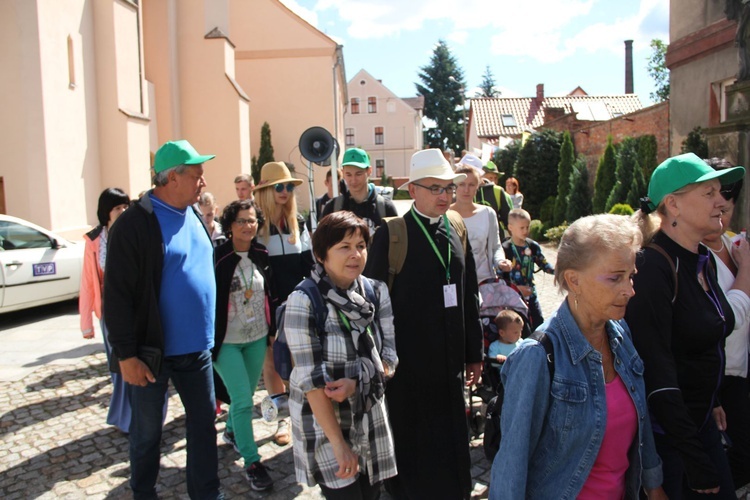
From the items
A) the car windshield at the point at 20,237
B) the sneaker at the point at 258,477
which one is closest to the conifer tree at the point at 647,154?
the car windshield at the point at 20,237

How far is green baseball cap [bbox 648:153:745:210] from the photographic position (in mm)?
2544

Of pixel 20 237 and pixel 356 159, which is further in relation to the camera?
pixel 20 237

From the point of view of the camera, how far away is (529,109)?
47.7 metres

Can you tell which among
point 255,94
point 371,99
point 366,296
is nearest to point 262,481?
point 366,296

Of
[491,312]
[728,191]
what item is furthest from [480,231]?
[728,191]

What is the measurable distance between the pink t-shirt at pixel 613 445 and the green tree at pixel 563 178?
20763 millimetres

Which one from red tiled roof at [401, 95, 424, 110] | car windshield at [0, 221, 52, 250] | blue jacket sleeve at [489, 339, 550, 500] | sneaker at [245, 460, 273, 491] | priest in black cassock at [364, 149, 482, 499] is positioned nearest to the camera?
blue jacket sleeve at [489, 339, 550, 500]

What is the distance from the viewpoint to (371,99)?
6481 centimetres

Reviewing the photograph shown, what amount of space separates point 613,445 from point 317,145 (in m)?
6.64

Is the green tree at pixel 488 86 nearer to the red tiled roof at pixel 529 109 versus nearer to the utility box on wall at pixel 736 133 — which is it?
the red tiled roof at pixel 529 109

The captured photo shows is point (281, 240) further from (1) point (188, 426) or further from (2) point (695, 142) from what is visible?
(2) point (695, 142)

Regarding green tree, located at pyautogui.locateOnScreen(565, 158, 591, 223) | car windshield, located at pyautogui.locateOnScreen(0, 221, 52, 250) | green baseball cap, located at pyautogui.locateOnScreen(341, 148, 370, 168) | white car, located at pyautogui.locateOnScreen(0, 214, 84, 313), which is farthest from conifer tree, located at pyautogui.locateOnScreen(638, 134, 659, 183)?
car windshield, located at pyautogui.locateOnScreen(0, 221, 52, 250)

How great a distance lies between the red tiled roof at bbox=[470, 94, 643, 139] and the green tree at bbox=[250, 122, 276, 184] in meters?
20.9

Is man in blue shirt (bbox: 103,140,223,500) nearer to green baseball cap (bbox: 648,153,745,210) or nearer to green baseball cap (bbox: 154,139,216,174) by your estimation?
green baseball cap (bbox: 154,139,216,174)
